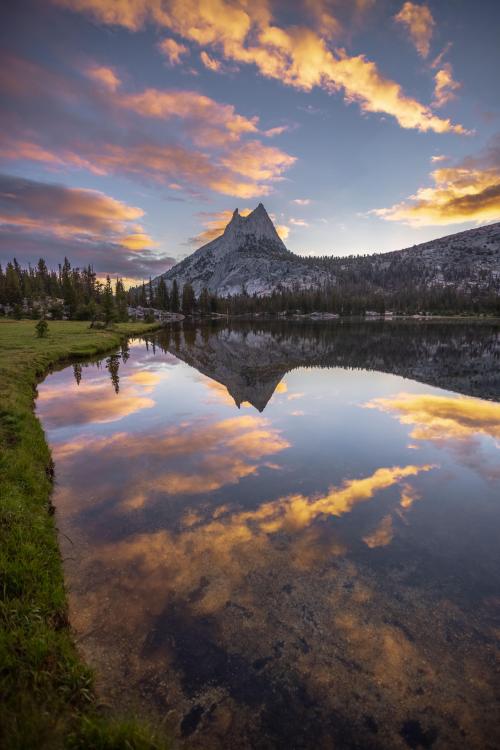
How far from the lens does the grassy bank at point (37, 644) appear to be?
15.5 ft

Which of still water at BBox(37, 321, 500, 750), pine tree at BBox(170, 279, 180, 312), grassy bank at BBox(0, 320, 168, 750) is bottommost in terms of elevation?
still water at BBox(37, 321, 500, 750)

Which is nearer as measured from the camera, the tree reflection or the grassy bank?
the grassy bank

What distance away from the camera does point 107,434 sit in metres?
19.8

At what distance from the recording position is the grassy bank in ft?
15.5

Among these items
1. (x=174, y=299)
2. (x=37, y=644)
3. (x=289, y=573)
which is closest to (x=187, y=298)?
(x=174, y=299)

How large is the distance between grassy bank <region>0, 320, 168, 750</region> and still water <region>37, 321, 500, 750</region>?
1.82ft

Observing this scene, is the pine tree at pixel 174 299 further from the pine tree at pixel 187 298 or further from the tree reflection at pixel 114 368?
the tree reflection at pixel 114 368

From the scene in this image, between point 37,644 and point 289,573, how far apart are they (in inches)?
214

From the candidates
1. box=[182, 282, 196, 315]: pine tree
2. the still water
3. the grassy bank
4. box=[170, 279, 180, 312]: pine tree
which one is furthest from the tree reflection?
box=[182, 282, 196, 315]: pine tree

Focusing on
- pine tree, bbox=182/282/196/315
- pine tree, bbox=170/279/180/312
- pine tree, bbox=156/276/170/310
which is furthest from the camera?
pine tree, bbox=182/282/196/315

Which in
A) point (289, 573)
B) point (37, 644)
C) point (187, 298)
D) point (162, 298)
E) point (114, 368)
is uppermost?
point (187, 298)

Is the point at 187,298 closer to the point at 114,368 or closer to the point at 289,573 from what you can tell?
the point at 114,368

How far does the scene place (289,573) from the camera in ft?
29.7

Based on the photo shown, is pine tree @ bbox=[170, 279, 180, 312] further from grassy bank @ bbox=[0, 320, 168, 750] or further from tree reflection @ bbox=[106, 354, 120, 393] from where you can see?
grassy bank @ bbox=[0, 320, 168, 750]
